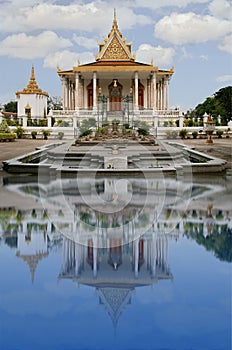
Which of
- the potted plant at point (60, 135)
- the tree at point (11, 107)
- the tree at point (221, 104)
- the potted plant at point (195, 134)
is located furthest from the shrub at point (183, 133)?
the tree at point (11, 107)

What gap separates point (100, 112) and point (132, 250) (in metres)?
31.2

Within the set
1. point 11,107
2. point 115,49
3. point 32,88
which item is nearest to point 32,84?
point 32,88

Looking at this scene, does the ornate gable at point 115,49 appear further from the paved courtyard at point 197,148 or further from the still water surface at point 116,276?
the still water surface at point 116,276

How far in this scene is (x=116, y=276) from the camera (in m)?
4.20

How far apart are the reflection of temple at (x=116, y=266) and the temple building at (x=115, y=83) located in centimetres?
3092

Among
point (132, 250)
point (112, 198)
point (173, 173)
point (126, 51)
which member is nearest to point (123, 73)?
point (126, 51)

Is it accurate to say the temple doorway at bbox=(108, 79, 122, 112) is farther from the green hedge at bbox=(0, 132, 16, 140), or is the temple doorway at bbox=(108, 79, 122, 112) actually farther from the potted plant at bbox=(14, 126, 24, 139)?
the green hedge at bbox=(0, 132, 16, 140)

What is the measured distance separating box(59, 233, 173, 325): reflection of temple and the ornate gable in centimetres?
3588

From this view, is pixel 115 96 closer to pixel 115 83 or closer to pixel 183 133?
pixel 115 83

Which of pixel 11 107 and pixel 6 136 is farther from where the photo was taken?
pixel 11 107

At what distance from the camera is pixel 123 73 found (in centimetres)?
3772

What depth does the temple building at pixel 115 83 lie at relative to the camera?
36312 millimetres

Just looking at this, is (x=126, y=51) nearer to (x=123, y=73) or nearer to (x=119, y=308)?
(x=123, y=73)

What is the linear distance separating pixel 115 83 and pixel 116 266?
35264 mm
